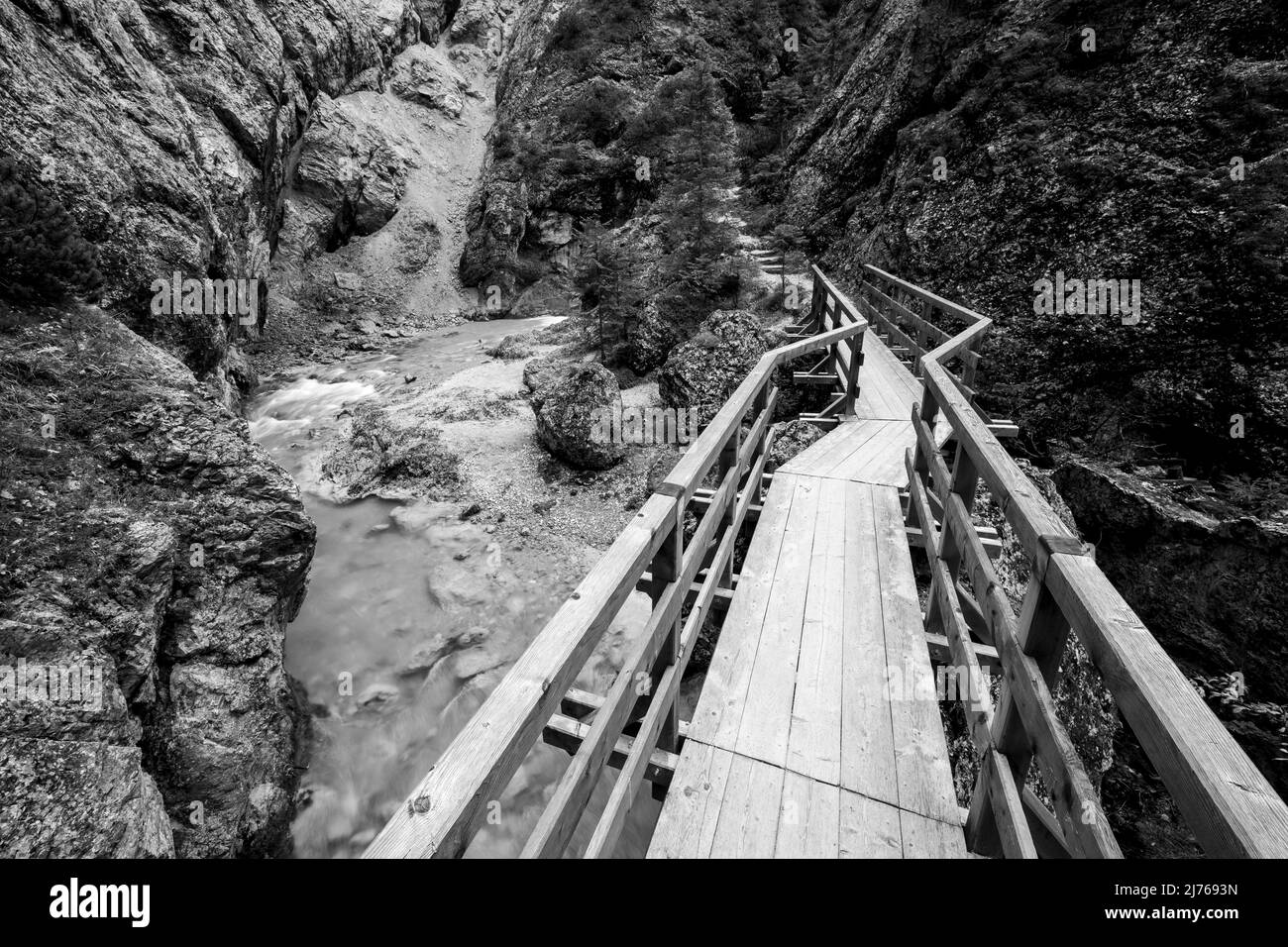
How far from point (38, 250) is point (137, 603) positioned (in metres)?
5.05

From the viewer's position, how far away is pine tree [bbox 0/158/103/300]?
6512 millimetres

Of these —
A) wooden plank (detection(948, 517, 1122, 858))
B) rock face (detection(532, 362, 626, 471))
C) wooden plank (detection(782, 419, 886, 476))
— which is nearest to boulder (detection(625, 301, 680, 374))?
rock face (detection(532, 362, 626, 471))

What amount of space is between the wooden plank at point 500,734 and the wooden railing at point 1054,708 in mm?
1755

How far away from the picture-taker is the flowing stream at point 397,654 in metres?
6.71

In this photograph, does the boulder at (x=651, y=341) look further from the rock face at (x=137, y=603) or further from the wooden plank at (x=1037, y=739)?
the wooden plank at (x=1037, y=739)

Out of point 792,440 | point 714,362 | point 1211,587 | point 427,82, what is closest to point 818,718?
point 792,440

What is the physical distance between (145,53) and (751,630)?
73.5 ft

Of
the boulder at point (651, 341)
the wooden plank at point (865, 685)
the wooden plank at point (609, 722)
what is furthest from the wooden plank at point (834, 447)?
the boulder at point (651, 341)

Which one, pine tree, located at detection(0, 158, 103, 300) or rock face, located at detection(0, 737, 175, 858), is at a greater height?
pine tree, located at detection(0, 158, 103, 300)

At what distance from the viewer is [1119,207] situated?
10.3 metres

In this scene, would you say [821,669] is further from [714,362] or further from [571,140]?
[571,140]

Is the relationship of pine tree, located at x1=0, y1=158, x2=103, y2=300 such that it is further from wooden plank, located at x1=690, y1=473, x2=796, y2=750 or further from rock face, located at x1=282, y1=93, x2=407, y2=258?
rock face, located at x1=282, y1=93, x2=407, y2=258

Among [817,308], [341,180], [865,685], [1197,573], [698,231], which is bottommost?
[1197,573]
